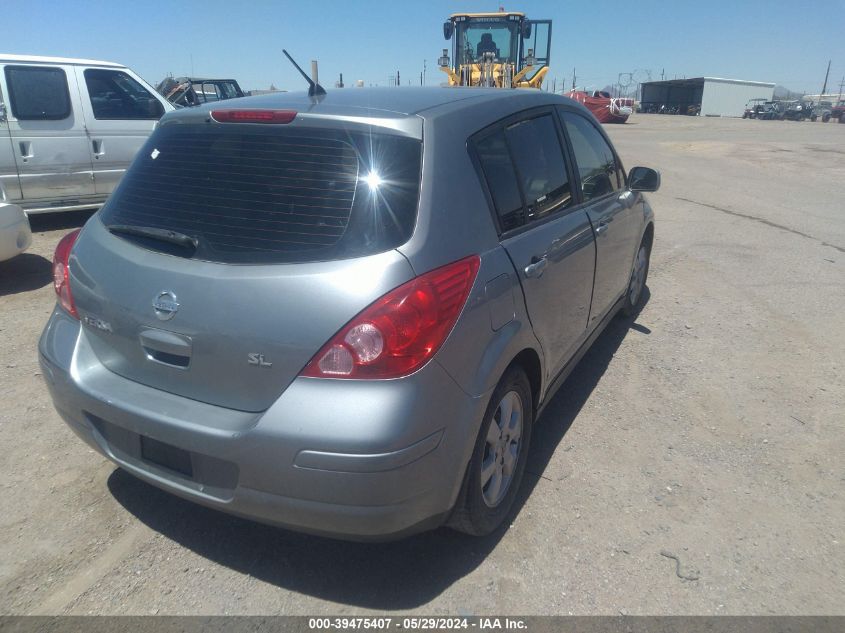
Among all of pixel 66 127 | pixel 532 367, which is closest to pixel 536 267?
pixel 532 367

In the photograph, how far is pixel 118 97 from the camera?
26.9ft

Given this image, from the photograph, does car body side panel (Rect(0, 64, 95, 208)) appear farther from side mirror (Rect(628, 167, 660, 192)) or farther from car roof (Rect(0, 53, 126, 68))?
side mirror (Rect(628, 167, 660, 192))

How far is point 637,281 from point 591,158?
5.46ft

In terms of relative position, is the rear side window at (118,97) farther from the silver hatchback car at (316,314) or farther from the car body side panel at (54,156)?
the silver hatchback car at (316,314)

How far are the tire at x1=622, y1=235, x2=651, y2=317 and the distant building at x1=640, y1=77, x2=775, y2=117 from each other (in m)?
64.2

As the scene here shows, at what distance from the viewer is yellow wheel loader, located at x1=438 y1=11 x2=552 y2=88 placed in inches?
711

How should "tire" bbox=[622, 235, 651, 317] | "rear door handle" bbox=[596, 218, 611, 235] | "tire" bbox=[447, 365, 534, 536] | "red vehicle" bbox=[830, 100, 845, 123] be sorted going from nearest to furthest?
"tire" bbox=[447, 365, 534, 536], "rear door handle" bbox=[596, 218, 611, 235], "tire" bbox=[622, 235, 651, 317], "red vehicle" bbox=[830, 100, 845, 123]

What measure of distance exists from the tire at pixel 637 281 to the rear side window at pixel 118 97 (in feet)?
21.1

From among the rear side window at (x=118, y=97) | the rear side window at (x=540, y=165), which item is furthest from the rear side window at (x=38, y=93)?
the rear side window at (x=540, y=165)

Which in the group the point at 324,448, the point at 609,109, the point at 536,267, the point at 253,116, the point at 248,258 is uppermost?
the point at 253,116

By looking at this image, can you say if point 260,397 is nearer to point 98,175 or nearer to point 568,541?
point 568,541

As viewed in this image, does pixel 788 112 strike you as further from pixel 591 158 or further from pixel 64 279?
pixel 64 279

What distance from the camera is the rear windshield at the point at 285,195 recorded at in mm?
2229

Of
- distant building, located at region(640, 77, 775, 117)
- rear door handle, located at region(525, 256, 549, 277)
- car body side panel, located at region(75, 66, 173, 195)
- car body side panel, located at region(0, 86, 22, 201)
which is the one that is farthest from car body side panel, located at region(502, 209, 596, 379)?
distant building, located at region(640, 77, 775, 117)
